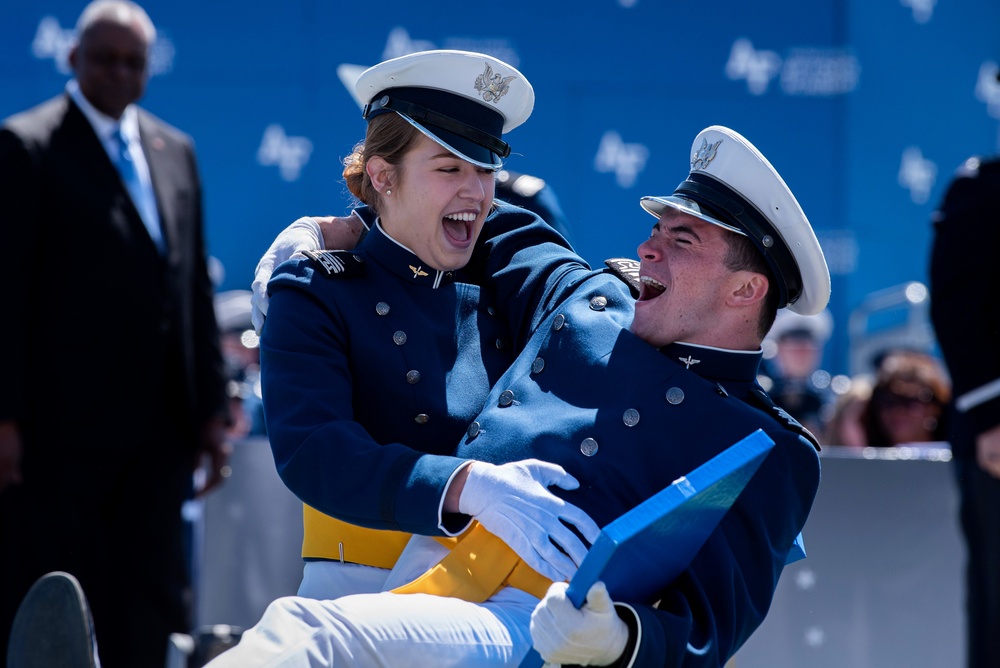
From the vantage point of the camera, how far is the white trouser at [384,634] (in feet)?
7.38

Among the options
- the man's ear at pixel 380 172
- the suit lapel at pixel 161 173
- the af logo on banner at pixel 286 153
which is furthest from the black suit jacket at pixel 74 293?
the af logo on banner at pixel 286 153

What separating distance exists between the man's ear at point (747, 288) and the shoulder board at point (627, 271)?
0.30m

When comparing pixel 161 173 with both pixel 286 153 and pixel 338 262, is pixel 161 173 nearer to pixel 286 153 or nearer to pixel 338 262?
pixel 338 262

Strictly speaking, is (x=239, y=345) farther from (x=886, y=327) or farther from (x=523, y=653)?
(x=523, y=653)

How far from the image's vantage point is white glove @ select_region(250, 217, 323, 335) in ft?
9.84

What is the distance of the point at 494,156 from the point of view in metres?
2.99

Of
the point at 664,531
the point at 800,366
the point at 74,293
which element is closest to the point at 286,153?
the point at 800,366

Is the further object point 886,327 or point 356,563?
point 886,327

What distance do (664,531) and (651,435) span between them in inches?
16.6

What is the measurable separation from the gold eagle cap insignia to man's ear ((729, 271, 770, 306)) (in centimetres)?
64

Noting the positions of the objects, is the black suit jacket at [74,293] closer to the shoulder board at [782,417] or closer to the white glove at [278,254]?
the white glove at [278,254]

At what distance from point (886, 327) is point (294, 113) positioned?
3.63 m

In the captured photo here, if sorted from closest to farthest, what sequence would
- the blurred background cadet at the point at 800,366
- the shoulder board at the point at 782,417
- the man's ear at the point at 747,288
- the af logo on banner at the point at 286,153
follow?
the shoulder board at the point at 782,417 → the man's ear at the point at 747,288 → the blurred background cadet at the point at 800,366 → the af logo on banner at the point at 286,153

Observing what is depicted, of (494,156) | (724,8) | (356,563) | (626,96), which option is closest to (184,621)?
(356,563)
